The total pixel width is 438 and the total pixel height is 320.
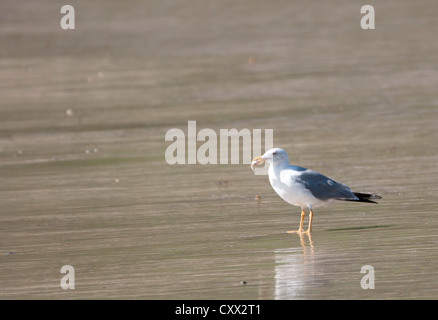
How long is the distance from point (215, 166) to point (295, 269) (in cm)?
414

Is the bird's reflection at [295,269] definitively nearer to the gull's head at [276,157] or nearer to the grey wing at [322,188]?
the grey wing at [322,188]

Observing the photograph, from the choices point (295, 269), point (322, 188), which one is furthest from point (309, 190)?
point (295, 269)

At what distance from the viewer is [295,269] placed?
6.77 meters

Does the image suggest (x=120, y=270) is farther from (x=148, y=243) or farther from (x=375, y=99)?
(x=375, y=99)

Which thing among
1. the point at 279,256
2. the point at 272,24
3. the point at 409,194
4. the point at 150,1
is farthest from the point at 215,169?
the point at 150,1

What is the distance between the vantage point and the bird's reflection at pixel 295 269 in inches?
247

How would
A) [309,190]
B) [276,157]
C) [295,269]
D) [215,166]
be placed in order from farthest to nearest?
[215,166]
[276,157]
[309,190]
[295,269]

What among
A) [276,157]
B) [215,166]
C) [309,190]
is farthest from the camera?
[215,166]

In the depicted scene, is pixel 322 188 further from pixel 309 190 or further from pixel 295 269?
pixel 295 269

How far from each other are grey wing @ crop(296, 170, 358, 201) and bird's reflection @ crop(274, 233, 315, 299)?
39 centimetres

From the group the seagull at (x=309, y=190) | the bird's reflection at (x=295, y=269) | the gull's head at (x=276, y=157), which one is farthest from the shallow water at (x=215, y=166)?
the gull's head at (x=276, y=157)

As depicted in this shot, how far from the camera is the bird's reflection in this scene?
6.26 meters

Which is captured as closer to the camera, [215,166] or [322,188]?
[322,188]

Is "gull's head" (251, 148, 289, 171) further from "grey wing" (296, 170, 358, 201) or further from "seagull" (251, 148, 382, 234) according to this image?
"grey wing" (296, 170, 358, 201)
